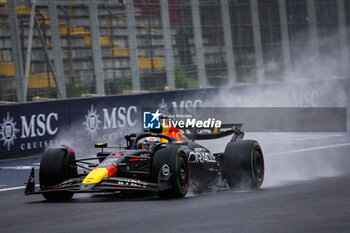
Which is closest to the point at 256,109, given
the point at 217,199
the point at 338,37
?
the point at 338,37

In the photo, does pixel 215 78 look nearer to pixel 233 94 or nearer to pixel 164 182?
pixel 233 94

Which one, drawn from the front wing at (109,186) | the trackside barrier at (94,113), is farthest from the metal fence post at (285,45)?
the front wing at (109,186)

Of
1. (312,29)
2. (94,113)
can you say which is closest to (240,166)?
(94,113)

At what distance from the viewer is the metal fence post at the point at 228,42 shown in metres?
25.2

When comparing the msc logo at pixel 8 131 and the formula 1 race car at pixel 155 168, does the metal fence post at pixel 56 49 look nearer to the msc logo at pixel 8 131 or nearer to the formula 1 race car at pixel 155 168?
the msc logo at pixel 8 131

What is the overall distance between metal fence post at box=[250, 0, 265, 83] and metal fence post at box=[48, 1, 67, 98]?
A: 30.7 feet

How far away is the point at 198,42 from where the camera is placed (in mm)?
23953

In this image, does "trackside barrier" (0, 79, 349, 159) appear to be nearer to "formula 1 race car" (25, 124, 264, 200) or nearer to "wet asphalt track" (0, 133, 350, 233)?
"wet asphalt track" (0, 133, 350, 233)

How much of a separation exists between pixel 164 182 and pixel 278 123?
526 inches

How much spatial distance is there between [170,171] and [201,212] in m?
1.47

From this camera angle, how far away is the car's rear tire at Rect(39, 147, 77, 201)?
382 inches

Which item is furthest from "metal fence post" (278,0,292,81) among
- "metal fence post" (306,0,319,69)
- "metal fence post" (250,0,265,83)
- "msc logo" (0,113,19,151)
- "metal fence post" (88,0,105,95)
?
"msc logo" (0,113,19,151)

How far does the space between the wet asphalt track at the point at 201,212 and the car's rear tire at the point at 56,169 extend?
28 cm

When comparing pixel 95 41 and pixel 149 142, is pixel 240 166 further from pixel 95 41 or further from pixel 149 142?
pixel 95 41
